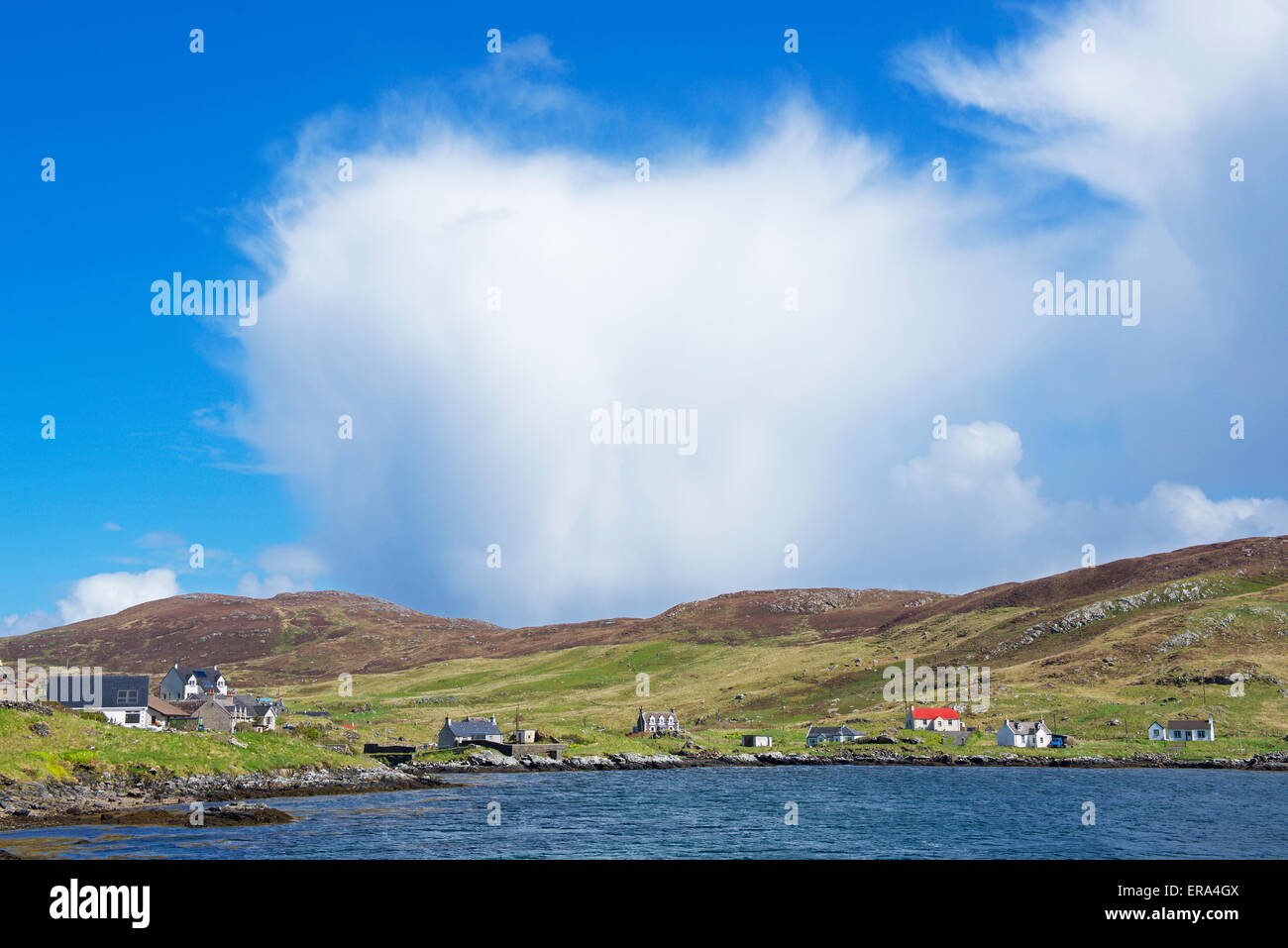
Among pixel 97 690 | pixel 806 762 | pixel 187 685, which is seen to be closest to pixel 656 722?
pixel 806 762

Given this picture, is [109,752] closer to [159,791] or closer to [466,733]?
[159,791]

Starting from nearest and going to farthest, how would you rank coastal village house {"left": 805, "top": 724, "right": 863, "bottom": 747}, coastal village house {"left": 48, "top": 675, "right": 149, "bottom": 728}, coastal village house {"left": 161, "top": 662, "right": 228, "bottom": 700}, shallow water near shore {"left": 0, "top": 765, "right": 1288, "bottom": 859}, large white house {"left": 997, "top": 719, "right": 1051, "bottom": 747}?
shallow water near shore {"left": 0, "top": 765, "right": 1288, "bottom": 859}, coastal village house {"left": 48, "top": 675, "right": 149, "bottom": 728}, large white house {"left": 997, "top": 719, "right": 1051, "bottom": 747}, coastal village house {"left": 161, "top": 662, "right": 228, "bottom": 700}, coastal village house {"left": 805, "top": 724, "right": 863, "bottom": 747}

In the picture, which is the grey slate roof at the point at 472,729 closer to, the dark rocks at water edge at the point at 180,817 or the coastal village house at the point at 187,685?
the coastal village house at the point at 187,685

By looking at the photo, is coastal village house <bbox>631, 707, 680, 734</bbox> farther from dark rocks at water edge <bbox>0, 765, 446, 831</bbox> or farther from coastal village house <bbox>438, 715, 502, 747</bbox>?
dark rocks at water edge <bbox>0, 765, 446, 831</bbox>

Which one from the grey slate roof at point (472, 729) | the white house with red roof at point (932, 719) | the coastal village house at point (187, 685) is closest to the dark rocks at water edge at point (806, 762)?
the grey slate roof at point (472, 729)

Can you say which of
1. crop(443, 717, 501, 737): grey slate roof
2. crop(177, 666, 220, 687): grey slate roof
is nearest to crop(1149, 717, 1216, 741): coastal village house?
crop(443, 717, 501, 737): grey slate roof

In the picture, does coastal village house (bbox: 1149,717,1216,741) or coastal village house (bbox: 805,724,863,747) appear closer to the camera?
coastal village house (bbox: 1149,717,1216,741)
